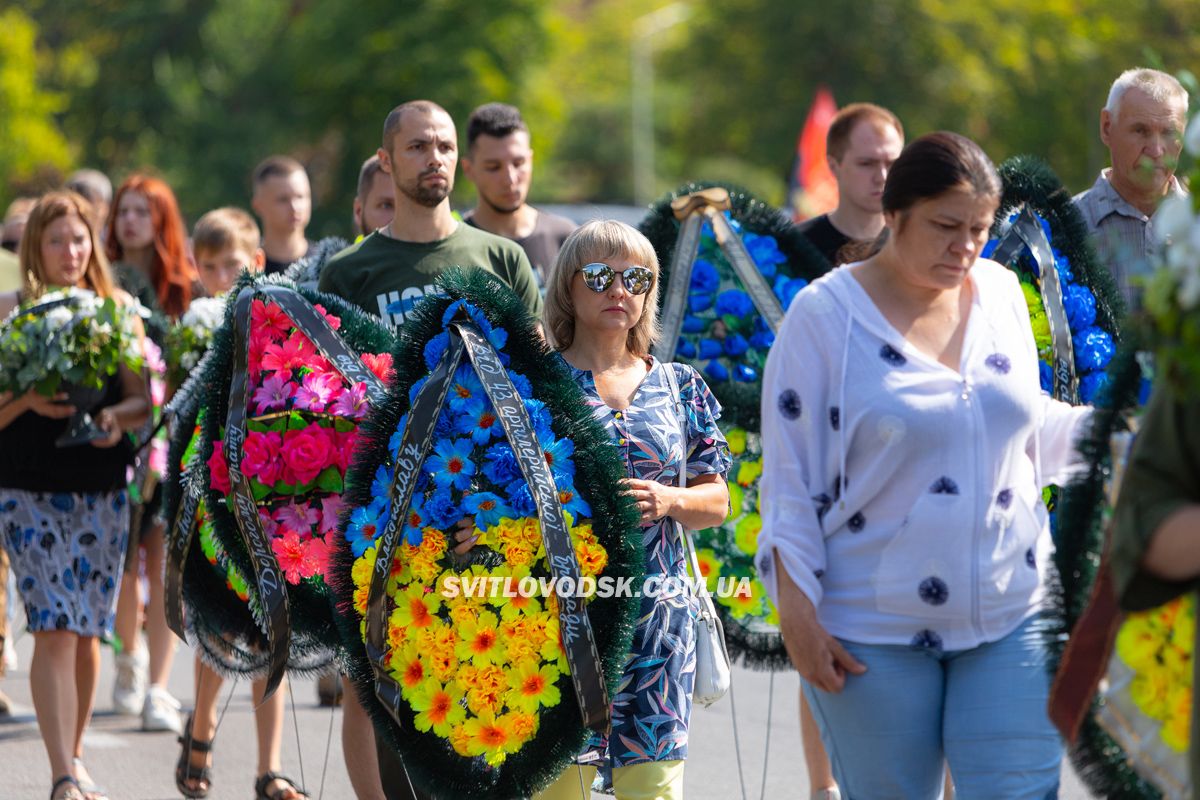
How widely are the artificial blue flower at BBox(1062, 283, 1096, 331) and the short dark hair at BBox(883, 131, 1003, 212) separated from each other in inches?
57.6

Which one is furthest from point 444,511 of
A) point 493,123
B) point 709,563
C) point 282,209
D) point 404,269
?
point 282,209

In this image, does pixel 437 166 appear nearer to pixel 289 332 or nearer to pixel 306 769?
pixel 289 332

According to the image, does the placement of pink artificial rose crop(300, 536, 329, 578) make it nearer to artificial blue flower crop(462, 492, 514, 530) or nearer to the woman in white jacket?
artificial blue flower crop(462, 492, 514, 530)

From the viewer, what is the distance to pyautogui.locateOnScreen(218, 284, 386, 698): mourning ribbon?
17.8 feet

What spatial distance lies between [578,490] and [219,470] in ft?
5.16

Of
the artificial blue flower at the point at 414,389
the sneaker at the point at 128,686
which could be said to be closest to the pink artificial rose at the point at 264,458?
the artificial blue flower at the point at 414,389

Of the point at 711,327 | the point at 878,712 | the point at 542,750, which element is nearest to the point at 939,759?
the point at 878,712

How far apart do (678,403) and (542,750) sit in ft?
3.41

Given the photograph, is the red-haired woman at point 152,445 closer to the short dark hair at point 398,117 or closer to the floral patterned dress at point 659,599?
the short dark hair at point 398,117

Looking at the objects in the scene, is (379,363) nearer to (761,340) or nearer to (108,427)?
(761,340)

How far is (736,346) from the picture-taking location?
6309mm

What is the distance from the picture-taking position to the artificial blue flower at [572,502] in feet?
15.1

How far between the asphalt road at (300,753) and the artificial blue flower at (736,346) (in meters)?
1.26

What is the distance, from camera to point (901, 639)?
12.4 feet
